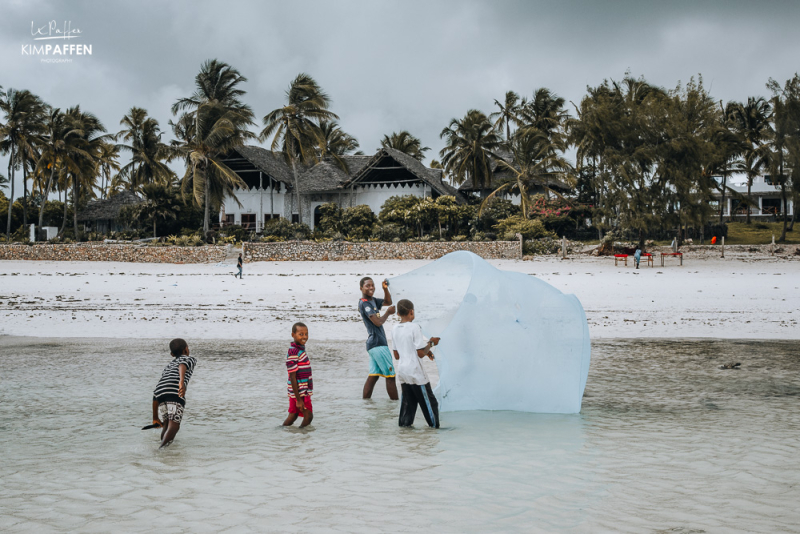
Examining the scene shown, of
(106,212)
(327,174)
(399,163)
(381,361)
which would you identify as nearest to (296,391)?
(381,361)

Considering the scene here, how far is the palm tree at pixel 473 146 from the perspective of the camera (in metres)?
49.7

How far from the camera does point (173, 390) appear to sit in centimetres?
616

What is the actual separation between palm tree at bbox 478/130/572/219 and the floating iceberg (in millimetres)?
36390

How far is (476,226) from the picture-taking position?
43.2m

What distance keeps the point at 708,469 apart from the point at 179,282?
2350cm

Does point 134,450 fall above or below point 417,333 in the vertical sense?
below

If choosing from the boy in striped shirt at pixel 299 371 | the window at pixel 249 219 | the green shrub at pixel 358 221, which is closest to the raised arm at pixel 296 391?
the boy in striped shirt at pixel 299 371

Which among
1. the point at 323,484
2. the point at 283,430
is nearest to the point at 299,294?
the point at 283,430

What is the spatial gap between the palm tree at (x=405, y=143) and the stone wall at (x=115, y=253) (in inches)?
1014

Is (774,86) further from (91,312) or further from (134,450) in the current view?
(134,450)

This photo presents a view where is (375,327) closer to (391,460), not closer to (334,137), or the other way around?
(391,460)

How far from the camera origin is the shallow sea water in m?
4.60

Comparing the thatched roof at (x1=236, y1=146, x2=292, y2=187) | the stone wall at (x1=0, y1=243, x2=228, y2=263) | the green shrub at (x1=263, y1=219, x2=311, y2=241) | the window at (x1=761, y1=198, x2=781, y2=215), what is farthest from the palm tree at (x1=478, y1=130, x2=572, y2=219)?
the window at (x1=761, y1=198, x2=781, y2=215)

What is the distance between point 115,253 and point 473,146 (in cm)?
2584
